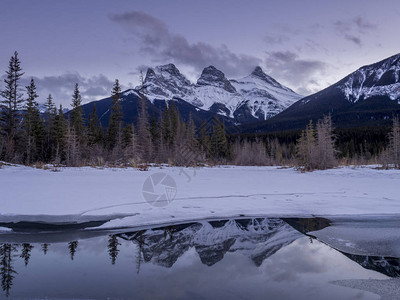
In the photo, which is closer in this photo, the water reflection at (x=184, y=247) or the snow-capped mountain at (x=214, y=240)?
the water reflection at (x=184, y=247)

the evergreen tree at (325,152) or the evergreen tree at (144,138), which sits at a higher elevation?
the evergreen tree at (144,138)

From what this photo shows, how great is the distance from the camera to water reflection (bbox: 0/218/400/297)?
4.30 metres

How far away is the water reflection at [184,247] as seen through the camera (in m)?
4.30

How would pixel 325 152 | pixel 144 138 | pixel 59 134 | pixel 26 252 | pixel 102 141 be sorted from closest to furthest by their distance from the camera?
pixel 26 252 < pixel 325 152 < pixel 144 138 < pixel 59 134 < pixel 102 141

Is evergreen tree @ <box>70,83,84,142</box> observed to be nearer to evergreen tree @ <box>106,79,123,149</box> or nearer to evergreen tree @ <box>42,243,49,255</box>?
evergreen tree @ <box>106,79,123,149</box>

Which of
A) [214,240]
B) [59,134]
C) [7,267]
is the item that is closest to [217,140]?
[59,134]

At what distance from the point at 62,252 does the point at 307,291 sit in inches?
153

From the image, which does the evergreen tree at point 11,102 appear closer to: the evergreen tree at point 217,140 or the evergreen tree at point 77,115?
the evergreen tree at point 77,115

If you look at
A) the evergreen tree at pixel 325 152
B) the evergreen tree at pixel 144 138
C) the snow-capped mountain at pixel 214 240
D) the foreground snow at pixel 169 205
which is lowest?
the snow-capped mountain at pixel 214 240

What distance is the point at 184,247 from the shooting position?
16.8 feet

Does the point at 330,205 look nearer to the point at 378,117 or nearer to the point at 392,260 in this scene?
the point at 392,260

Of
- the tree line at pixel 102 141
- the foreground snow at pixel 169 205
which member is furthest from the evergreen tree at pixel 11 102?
the foreground snow at pixel 169 205

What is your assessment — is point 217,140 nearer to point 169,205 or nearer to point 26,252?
point 169,205

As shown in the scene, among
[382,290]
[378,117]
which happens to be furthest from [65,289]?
[378,117]
